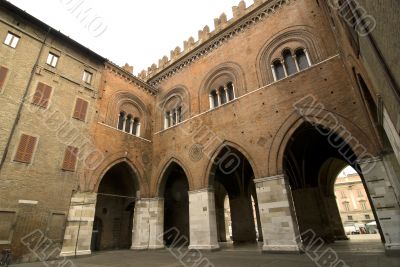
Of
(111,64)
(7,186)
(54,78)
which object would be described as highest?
(111,64)

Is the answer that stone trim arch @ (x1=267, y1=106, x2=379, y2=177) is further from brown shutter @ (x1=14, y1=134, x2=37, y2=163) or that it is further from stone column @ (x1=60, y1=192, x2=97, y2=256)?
brown shutter @ (x1=14, y1=134, x2=37, y2=163)

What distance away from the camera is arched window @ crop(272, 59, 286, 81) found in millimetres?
11730

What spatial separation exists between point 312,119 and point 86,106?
11.0 meters

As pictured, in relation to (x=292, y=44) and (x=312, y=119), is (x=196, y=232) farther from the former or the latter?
(x=292, y=44)

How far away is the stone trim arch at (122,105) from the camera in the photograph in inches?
552

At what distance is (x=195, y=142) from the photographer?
43.9 ft

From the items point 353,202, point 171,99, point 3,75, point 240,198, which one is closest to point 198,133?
point 171,99

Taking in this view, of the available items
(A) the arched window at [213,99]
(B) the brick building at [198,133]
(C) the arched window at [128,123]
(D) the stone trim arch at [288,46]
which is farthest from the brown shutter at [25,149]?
(D) the stone trim arch at [288,46]

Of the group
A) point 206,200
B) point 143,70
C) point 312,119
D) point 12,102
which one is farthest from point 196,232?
point 143,70

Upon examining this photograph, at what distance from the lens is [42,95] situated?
1118 cm

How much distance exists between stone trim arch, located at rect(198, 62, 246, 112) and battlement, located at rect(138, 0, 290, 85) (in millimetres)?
2492

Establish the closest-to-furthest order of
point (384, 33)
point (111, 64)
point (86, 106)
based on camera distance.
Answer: point (384, 33), point (86, 106), point (111, 64)

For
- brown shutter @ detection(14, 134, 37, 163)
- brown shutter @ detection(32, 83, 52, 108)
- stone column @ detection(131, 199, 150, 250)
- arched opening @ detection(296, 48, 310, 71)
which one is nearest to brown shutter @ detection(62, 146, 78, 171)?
brown shutter @ detection(14, 134, 37, 163)

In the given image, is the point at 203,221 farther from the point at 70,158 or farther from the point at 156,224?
the point at 70,158
